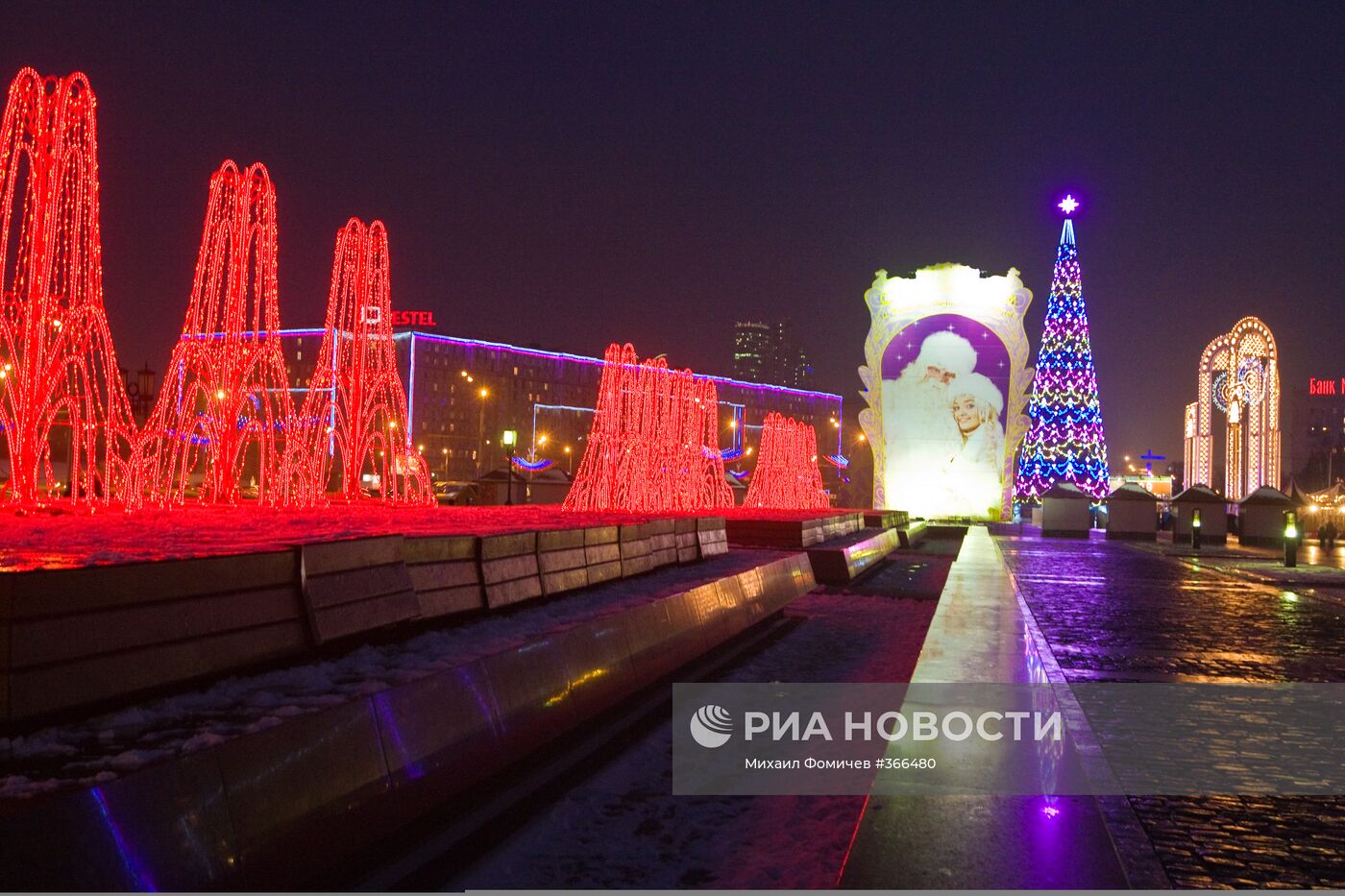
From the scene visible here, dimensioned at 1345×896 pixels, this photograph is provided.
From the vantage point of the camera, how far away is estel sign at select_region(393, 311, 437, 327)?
302ft

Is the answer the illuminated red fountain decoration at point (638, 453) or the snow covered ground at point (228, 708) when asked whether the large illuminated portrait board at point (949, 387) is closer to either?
the illuminated red fountain decoration at point (638, 453)

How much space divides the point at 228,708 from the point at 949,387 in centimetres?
5316

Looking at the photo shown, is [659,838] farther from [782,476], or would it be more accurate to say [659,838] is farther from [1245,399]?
[1245,399]

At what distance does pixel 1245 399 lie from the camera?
7944 centimetres

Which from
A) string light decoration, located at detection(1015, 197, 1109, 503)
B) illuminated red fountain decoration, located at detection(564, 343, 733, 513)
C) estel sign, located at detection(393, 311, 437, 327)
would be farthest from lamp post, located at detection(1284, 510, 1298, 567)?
estel sign, located at detection(393, 311, 437, 327)

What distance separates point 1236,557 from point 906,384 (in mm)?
26674

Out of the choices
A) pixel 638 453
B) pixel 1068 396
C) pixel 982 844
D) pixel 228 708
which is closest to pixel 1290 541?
pixel 638 453

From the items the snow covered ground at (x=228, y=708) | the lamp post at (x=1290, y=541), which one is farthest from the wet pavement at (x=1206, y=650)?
the snow covered ground at (x=228, y=708)

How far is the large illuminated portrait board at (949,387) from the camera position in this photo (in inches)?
2173

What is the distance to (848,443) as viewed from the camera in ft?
501

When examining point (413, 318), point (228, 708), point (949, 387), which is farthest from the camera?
point (413, 318)

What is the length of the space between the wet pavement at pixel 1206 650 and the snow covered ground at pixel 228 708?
12.7 feet

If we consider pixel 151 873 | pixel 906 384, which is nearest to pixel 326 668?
pixel 151 873

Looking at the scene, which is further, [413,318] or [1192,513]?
[413,318]
